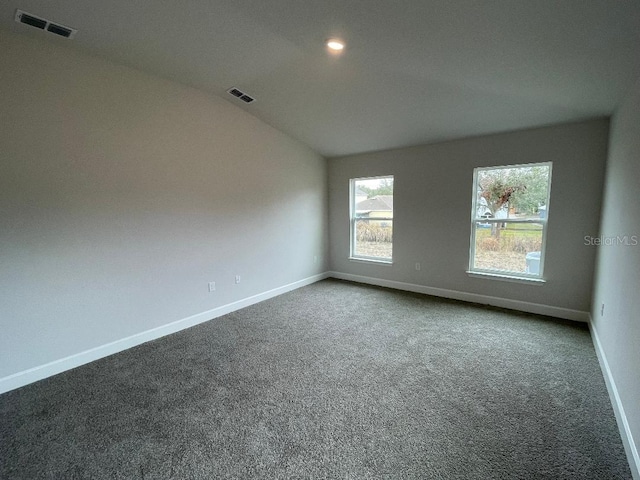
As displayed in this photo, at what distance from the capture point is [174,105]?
3.11m

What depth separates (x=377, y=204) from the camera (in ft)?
16.3

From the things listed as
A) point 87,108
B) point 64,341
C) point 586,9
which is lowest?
point 64,341

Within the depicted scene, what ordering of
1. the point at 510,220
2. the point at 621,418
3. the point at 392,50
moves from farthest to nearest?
the point at 510,220 → the point at 392,50 → the point at 621,418

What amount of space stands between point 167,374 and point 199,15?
9.49 ft

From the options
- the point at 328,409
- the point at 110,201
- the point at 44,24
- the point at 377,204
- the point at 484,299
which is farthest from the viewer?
the point at 377,204

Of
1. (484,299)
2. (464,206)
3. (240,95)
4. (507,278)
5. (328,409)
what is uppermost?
(240,95)

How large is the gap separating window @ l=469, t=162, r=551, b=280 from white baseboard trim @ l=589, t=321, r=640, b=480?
4.38 ft

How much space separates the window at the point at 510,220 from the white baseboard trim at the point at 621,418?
1.34m

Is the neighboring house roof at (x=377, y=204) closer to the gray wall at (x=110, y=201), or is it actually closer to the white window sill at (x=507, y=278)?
the white window sill at (x=507, y=278)

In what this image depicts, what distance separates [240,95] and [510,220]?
3802 mm

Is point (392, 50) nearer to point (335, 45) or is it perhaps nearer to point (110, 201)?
point (335, 45)

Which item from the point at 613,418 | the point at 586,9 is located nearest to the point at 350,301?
the point at 613,418

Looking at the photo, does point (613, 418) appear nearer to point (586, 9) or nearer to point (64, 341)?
point (586, 9)

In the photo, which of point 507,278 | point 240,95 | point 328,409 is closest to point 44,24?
point 240,95
